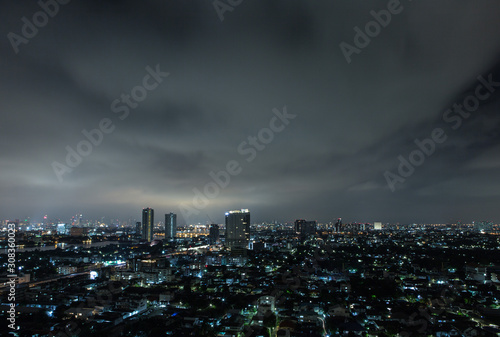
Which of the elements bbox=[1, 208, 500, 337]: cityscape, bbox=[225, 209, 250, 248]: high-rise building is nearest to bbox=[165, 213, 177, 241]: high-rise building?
bbox=[225, 209, 250, 248]: high-rise building

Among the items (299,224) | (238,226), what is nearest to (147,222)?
(238,226)

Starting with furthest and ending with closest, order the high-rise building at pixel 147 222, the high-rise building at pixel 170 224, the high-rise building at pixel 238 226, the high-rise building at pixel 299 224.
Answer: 1. the high-rise building at pixel 299 224
2. the high-rise building at pixel 170 224
3. the high-rise building at pixel 147 222
4. the high-rise building at pixel 238 226

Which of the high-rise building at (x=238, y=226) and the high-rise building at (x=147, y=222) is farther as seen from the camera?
the high-rise building at (x=147, y=222)

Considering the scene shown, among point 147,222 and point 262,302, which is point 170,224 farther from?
point 262,302

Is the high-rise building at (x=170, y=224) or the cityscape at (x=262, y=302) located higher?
the high-rise building at (x=170, y=224)

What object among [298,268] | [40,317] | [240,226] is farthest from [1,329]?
[240,226]

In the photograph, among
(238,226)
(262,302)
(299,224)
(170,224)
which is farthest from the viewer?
(299,224)

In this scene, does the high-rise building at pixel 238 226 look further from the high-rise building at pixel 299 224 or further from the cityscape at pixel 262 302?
the high-rise building at pixel 299 224

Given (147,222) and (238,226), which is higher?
(147,222)

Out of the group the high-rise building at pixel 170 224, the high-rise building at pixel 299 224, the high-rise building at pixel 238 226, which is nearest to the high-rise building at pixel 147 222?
the high-rise building at pixel 170 224

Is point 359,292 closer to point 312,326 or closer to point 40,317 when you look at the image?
point 312,326

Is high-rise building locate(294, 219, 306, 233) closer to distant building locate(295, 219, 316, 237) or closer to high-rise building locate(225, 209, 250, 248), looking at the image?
distant building locate(295, 219, 316, 237)

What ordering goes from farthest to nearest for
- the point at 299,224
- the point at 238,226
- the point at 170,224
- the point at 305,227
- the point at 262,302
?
the point at 299,224 < the point at 305,227 < the point at 170,224 < the point at 238,226 < the point at 262,302
